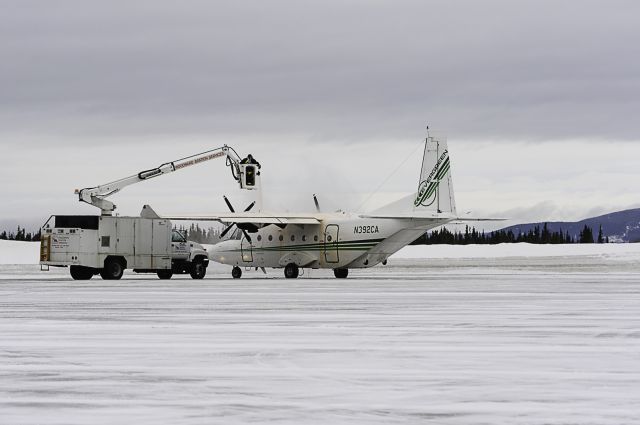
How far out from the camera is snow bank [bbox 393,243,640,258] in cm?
10088

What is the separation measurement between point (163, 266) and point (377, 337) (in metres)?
34.2

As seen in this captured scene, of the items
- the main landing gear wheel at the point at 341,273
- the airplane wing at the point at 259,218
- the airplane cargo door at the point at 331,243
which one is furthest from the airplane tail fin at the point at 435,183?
the main landing gear wheel at the point at 341,273

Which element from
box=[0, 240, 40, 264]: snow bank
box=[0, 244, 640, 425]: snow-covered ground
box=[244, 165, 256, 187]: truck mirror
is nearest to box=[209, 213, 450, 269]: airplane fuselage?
box=[244, 165, 256, 187]: truck mirror

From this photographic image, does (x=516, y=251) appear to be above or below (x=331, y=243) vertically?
above

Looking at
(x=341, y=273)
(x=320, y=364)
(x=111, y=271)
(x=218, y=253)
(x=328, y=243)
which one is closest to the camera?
(x=320, y=364)

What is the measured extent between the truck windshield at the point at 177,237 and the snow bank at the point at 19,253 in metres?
40.6

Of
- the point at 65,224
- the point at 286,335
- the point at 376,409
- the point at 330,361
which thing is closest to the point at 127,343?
the point at 286,335

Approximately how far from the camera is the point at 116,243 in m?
48.7

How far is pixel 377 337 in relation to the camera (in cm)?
1728

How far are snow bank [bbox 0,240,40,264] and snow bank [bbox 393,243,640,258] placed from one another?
33.9 metres

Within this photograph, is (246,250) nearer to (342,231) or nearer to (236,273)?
(236,273)

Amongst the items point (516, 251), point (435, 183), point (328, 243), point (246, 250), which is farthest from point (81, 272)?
point (516, 251)

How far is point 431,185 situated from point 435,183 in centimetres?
24

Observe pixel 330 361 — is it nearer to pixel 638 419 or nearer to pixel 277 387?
pixel 277 387
